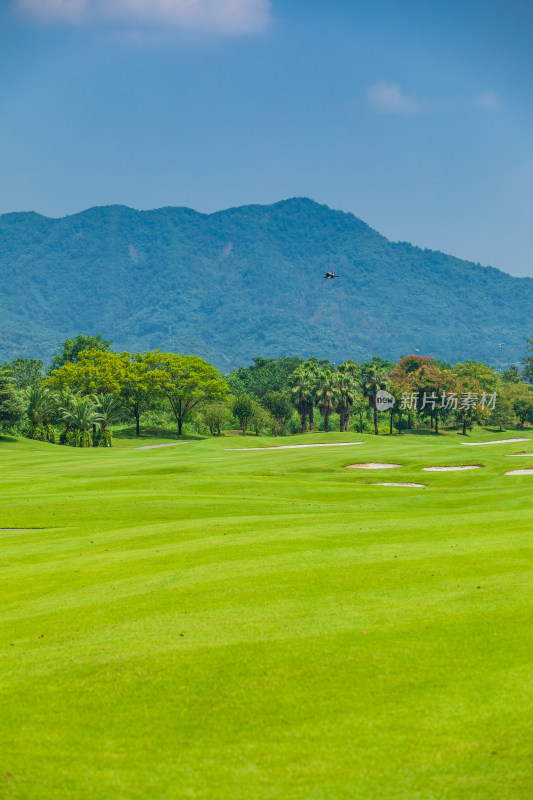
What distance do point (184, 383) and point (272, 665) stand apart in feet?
343

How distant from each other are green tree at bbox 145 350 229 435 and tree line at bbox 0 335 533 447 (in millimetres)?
158

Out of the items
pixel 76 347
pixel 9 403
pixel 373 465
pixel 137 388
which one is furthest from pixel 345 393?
pixel 373 465

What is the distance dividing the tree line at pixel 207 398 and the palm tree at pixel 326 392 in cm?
16

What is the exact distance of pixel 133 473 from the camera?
4103 cm

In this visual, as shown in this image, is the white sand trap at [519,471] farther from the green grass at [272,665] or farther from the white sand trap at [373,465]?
the green grass at [272,665]

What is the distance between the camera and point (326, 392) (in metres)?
114

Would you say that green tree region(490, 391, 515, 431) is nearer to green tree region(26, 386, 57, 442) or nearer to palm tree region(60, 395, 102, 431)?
palm tree region(60, 395, 102, 431)

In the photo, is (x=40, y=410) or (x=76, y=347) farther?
(x=76, y=347)

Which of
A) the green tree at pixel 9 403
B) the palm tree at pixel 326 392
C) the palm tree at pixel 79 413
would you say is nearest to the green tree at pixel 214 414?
the palm tree at pixel 326 392

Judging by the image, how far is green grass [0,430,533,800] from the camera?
7.50m

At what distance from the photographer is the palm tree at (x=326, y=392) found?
375 feet

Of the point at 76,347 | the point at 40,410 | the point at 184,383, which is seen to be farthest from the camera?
the point at 76,347

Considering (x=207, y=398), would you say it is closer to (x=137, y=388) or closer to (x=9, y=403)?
(x=137, y=388)

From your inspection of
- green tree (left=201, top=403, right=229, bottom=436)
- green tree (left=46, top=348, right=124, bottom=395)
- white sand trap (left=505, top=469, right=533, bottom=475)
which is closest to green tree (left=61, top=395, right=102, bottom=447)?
green tree (left=46, top=348, right=124, bottom=395)
